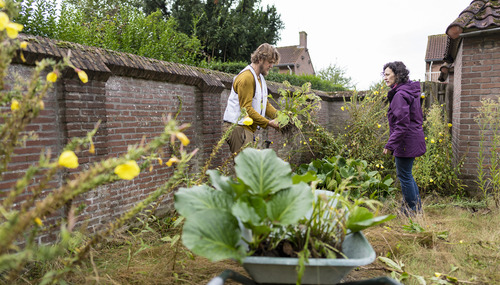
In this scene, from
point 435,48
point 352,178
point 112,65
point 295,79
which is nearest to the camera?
point 112,65

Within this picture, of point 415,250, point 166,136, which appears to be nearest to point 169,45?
point 415,250

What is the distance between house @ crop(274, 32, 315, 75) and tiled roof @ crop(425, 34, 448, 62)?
1121 cm

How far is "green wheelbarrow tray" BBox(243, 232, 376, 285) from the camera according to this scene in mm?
1286

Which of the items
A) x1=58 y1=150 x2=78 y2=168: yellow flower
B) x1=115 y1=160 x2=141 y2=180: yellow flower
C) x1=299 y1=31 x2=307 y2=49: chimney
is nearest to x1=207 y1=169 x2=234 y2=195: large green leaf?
x1=115 y1=160 x2=141 y2=180: yellow flower

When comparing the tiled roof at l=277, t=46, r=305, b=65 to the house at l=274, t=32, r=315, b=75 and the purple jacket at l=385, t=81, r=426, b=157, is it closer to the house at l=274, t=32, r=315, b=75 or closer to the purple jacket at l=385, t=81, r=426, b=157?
the house at l=274, t=32, r=315, b=75

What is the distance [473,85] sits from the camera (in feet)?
15.9

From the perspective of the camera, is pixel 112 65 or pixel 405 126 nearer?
pixel 112 65

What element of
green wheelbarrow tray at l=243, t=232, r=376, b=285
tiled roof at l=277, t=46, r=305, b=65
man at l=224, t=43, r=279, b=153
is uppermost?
tiled roof at l=277, t=46, r=305, b=65

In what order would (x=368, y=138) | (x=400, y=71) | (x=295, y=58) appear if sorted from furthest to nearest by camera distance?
(x=295, y=58), (x=368, y=138), (x=400, y=71)

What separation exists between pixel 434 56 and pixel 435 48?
5.44 ft

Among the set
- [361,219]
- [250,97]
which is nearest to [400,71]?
[250,97]

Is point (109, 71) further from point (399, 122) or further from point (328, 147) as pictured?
point (328, 147)

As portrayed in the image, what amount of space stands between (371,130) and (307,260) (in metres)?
5.34

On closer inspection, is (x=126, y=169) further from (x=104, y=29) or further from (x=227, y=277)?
(x=104, y=29)
